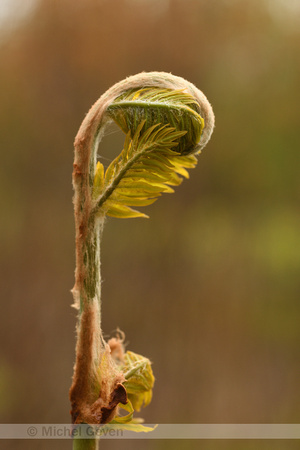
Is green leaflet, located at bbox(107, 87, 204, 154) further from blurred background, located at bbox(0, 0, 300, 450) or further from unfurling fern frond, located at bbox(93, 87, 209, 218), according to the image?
blurred background, located at bbox(0, 0, 300, 450)

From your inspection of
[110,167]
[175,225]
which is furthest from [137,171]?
[175,225]

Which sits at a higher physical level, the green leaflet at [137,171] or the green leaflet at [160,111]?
the green leaflet at [160,111]

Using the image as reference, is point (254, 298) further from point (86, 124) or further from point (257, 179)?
point (86, 124)

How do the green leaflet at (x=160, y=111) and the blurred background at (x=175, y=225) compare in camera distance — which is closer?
the green leaflet at (x=160, y=111)

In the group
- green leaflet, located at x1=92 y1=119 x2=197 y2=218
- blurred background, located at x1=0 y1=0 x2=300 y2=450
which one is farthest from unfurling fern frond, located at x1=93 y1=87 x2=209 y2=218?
blurred background, located at x1=0 y1=0 x2=300 y2=450

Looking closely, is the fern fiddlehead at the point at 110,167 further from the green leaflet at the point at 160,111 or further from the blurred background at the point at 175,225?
the blurred background at the point at 175,225

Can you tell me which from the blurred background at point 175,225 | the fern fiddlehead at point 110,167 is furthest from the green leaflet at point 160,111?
the blurred background at point 175,225

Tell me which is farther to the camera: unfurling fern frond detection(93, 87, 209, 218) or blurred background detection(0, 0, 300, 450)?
blurred background detection(0, 0, 300, 450)

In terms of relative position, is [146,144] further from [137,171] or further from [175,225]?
[175,225]
